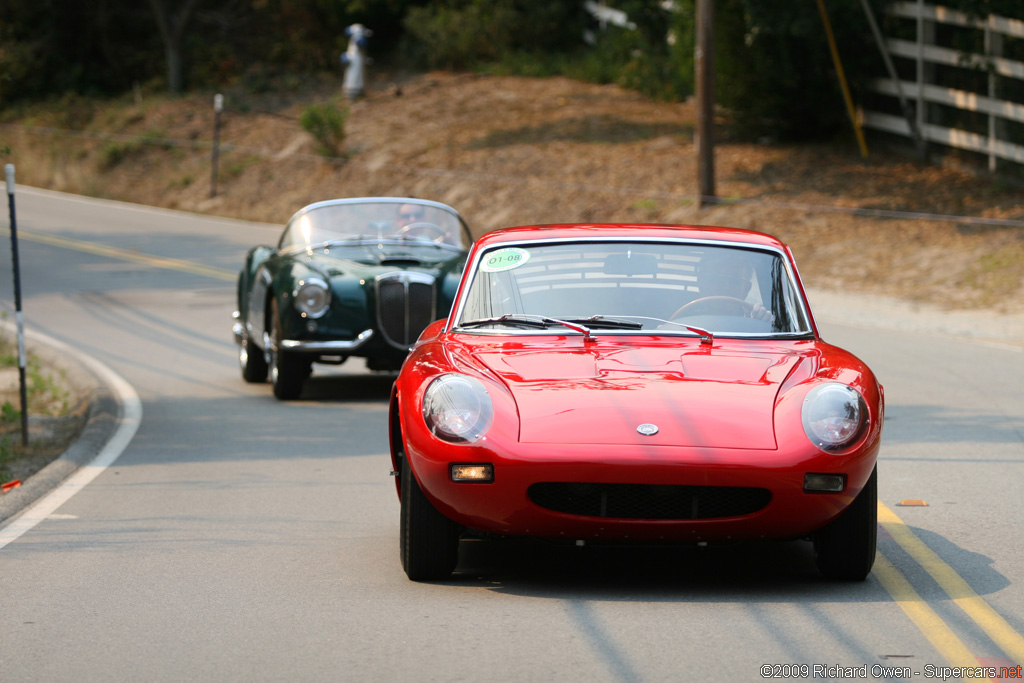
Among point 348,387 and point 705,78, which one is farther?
point 705,78

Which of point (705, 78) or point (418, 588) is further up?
point (705, 78)

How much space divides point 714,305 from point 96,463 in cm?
438

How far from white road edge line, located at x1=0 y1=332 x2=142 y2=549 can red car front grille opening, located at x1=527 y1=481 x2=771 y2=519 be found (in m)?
2.87

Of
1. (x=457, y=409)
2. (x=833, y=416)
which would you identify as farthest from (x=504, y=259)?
(x=833, y=416)

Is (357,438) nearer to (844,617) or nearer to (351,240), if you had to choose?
(351,240)

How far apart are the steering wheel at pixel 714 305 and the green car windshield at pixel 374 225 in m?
6.43

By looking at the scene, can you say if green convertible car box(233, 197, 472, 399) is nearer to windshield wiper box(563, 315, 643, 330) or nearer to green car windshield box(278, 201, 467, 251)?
green car windshield box(278, 201, 467, 251)

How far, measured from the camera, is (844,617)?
5.04 metres

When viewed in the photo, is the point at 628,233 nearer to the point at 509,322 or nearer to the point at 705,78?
the point at 509,322

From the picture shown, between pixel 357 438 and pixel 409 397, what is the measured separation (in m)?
4.09

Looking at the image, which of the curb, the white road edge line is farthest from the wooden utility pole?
the white road edge line

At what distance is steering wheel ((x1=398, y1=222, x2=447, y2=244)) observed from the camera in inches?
504

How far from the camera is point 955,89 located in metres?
23.4

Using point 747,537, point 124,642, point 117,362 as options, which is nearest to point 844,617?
point 747,537
